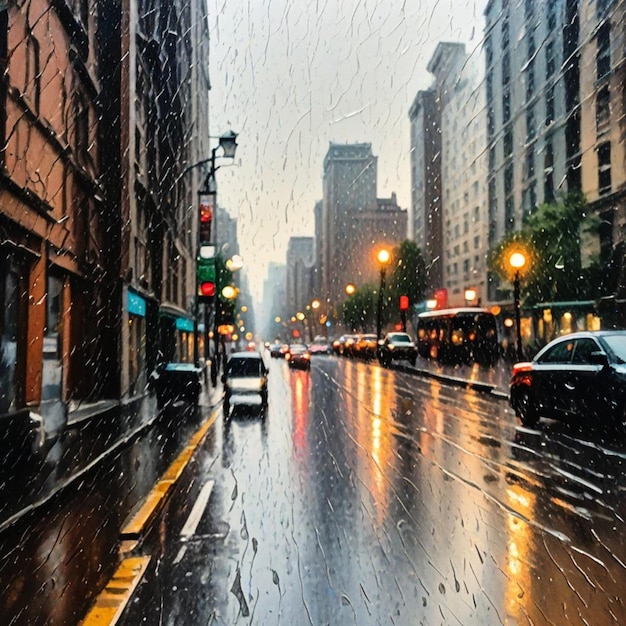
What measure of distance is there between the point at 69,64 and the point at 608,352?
1447 cm

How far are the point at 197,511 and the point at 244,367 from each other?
39.8ft

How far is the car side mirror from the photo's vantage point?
34.1 ft

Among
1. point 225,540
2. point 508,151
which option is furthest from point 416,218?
point 225,540

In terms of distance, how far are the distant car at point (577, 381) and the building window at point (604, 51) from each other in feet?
101

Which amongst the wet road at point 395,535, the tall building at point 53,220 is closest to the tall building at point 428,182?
the tall building at point 53,220

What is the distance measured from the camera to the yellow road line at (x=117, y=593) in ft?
13.6

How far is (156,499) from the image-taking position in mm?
7297

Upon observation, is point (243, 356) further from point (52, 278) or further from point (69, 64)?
point (69, 64)

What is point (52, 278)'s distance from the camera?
54.5ft

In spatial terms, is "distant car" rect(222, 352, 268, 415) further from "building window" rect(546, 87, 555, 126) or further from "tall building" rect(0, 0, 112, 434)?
"building window" rect(546, 87, 555, 126)

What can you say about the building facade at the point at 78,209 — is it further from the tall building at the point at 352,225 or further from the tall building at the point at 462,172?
the tall building at the point at 352,225

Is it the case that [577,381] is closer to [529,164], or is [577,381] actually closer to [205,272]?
[205,272]

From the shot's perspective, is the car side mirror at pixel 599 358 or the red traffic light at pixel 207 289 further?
the red traffic light at pixel 207 289

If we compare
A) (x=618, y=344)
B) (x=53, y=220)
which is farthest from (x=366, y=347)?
(x=618, y=344)
